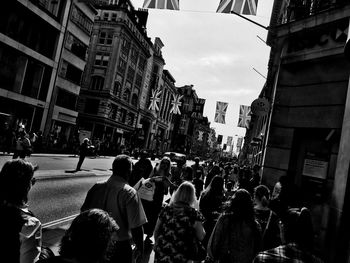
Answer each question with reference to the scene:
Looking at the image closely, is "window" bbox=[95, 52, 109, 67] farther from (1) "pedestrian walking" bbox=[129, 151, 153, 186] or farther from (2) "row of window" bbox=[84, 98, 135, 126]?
(1) "pedestrian walking" bbox=[129, 151, 153, 186]

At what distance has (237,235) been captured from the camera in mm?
4102

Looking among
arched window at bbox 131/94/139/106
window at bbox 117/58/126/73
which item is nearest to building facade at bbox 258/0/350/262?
window at bbox 117/58/126/73

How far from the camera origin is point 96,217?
6.38 feet

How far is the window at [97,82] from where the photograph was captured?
54.0 m

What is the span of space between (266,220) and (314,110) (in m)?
5.91

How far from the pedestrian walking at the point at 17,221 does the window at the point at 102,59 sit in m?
53.6

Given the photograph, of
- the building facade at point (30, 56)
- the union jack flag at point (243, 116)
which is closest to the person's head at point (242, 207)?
the union jack flag at point (243, 116)

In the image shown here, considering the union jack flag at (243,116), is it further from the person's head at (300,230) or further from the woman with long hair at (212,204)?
the person's head at (300,230)

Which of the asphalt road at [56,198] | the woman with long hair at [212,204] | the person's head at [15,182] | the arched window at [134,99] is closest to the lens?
the person's head at [15,182]

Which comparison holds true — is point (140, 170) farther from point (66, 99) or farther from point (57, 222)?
point (66, 99)

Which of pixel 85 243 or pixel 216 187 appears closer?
pixel 85 243

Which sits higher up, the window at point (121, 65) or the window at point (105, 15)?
the window at point (105, 15)

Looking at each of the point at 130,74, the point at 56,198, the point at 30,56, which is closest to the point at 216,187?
the point at 56,198

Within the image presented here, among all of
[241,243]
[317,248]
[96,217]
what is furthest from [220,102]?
[96,217]
